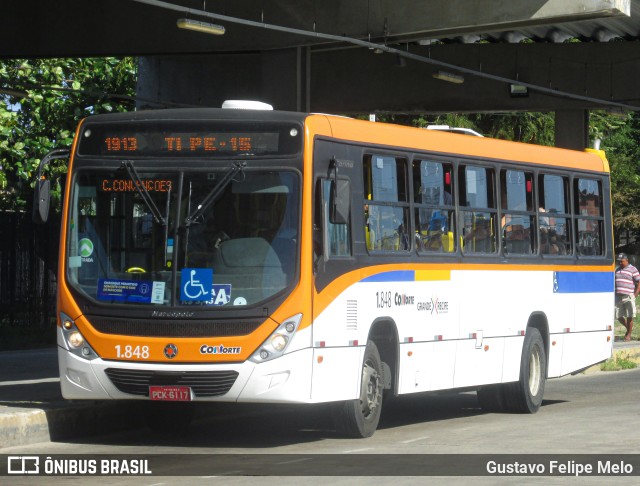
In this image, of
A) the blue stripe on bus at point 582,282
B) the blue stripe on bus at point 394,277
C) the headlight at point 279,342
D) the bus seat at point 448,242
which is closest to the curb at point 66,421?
the headlight at point 279,342

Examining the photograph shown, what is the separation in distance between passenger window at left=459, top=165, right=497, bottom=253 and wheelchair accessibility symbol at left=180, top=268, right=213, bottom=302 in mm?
4053

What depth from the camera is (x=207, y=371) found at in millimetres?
12773

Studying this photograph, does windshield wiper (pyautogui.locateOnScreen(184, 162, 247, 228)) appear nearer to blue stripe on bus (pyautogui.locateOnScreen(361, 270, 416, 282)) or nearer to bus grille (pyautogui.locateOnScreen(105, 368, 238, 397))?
bus grille (pyautogui.locateOnScreen(105, 368, 238, 397))

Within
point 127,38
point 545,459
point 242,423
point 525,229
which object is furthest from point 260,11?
point 545,459

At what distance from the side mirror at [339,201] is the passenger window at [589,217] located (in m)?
6.42

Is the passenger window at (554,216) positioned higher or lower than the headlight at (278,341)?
higher

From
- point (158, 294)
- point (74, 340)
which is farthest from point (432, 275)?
point (74, 340)

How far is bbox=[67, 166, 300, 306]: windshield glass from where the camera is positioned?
12891 millimetres

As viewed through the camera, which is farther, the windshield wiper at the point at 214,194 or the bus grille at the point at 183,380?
the windshield wiper at the point at 214,194

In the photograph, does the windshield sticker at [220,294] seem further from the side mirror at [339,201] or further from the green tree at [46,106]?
the green tree at [46,106]

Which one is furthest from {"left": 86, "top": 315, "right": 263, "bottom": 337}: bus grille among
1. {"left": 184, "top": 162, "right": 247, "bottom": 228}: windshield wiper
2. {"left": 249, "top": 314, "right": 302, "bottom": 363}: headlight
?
{"left": 184, "top": 162, "right": 247, "bottom": 228}: windshield wiper

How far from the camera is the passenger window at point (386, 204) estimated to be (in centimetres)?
1421

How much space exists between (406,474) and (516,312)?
6552mm

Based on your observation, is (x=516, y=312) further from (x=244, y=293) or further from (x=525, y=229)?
(x=244, y=293)
